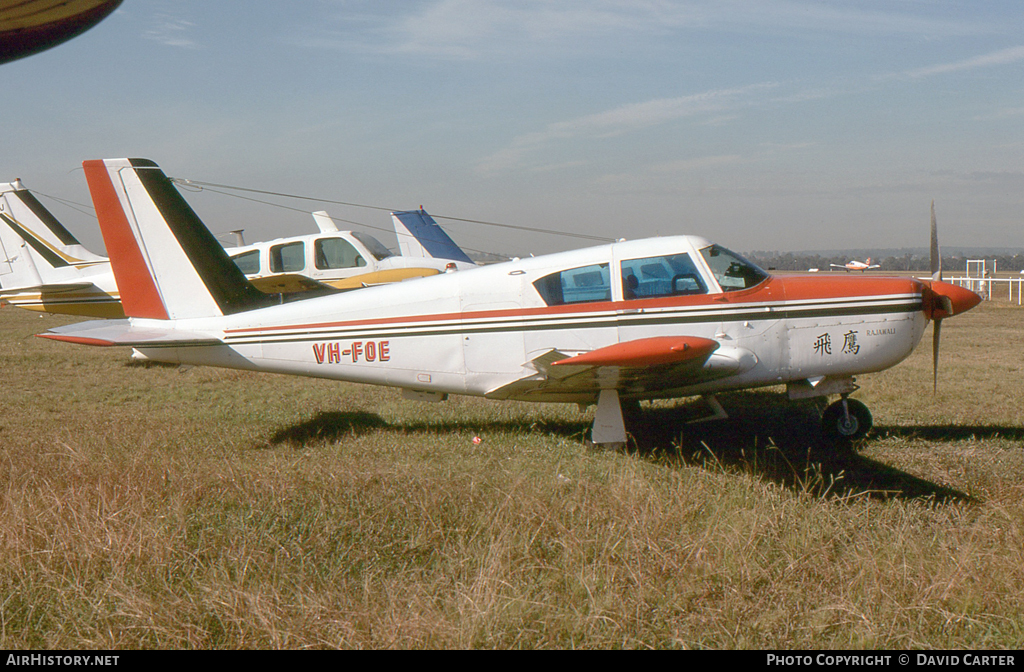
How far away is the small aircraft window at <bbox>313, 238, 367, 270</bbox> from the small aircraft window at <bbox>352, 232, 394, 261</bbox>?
0.89ft

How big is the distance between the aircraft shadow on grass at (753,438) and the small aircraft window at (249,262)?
6.38m

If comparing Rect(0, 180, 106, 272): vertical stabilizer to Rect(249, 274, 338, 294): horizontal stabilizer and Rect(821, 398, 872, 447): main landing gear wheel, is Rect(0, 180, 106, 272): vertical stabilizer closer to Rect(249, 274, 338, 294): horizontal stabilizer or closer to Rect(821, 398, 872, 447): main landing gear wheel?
Rect(249, 274, 338, 294): horizontal stabilizer

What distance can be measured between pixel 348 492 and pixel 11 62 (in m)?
3.46

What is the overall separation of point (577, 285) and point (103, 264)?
13541mm

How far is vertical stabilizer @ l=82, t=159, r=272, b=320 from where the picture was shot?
24.6ft

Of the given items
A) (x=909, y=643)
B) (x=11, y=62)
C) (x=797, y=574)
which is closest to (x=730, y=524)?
(x=797, y=574)

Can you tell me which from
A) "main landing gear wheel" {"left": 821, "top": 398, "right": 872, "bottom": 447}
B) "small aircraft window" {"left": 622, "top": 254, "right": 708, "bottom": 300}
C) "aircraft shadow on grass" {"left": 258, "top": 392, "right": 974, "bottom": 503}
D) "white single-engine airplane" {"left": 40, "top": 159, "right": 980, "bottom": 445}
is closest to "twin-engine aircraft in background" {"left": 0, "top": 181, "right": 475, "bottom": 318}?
"white single-engine airplane" {"left": 40, "top": 159, "right": 980, "bottom": 445}

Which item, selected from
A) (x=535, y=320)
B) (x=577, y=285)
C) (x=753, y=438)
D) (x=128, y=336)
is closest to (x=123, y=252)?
(x=128, y=336)

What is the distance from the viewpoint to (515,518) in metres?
4.52

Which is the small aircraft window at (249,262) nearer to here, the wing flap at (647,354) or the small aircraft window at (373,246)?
the small aircraft window at (373,246)

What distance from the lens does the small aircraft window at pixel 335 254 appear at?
1427 cm

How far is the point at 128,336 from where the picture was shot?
7.09m

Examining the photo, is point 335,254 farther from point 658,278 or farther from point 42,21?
point 42,21

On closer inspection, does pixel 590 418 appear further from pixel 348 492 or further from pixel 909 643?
pixel 909 643
